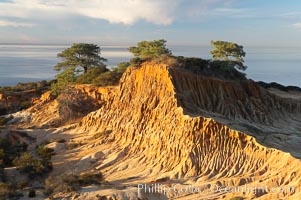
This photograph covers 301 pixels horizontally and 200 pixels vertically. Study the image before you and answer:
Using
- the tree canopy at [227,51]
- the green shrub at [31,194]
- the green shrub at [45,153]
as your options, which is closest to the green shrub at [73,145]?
the green shrub at [45,153]

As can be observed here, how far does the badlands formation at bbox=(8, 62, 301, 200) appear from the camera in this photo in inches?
824

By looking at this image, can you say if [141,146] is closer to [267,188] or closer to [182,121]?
[182,121]

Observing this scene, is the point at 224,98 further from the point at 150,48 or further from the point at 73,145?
the point at 150,48

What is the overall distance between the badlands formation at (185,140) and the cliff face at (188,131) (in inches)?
2.3

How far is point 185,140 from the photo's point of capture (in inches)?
952

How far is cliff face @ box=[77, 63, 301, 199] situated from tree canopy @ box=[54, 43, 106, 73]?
874 inches

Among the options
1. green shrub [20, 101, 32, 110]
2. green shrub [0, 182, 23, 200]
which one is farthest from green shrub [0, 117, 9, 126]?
green shrub [0, 182, 23, 200]

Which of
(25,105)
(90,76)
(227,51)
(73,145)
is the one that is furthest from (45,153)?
(227,51)

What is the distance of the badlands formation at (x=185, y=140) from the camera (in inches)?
824

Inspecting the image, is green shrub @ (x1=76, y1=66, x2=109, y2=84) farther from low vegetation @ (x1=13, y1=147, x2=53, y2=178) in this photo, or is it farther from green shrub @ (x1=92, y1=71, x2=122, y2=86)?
low vegetation @ (x1=13, y1=147, x2=53, y2=178)

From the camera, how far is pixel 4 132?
33875 millimetres

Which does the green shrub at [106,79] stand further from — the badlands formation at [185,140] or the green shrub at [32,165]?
the green shrub at [32,165]

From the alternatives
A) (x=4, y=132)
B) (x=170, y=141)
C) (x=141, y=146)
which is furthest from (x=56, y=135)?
(x=170, y=141)

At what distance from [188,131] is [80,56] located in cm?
3625
